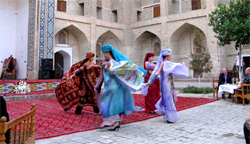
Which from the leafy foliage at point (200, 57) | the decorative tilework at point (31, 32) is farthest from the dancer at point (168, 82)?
the decorative tilework at point (31, 32)

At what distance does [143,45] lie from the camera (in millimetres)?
21547

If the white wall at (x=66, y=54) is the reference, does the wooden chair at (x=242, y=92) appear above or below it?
below

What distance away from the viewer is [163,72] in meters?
4.37

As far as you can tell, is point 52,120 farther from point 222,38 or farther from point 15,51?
point 15,51

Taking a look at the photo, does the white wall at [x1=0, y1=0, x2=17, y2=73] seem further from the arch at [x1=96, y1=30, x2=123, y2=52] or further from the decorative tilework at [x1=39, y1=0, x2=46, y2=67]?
the arch at [x1=96, y1=30, x2=123, y2=52]

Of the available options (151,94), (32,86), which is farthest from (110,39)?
(151,94)

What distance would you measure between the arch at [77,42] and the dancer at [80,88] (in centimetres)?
1350

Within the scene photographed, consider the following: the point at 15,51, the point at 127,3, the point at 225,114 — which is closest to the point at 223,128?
the point at 225,114

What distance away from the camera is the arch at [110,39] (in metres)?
20.5

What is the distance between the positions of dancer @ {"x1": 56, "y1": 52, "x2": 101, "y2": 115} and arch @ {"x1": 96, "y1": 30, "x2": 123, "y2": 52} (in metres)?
15.3

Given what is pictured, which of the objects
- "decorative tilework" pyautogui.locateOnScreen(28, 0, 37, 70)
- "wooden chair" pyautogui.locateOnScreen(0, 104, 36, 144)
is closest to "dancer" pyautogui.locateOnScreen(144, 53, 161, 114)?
"wooden chair" pyautogui.locateOnScreen(0, 104, 36, 144)

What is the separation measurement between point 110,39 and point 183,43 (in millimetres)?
6988

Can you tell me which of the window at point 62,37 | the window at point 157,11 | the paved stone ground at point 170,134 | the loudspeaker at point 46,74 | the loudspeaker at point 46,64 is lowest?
the paved stone ground at point 170,134

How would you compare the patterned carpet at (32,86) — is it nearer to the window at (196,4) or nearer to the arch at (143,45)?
the arch at (143,45)
